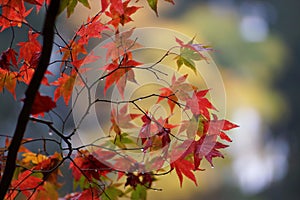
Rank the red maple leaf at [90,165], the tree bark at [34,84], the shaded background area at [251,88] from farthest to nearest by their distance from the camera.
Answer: the shaded background area at [251,88] < the red maple leaf at [90,165] < the tree bark at [34,84]

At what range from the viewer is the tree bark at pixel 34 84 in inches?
15.0

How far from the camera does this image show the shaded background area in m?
3.20

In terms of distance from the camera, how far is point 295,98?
3.81 metres

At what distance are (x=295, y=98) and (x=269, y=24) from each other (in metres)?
0.65

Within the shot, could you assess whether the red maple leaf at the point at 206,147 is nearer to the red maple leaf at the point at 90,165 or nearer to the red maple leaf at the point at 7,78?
the red maple leaf at the point at 90,165

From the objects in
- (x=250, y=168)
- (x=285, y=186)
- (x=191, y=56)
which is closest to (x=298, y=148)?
(x=285, y=186)

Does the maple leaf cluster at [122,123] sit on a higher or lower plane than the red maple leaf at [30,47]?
lower

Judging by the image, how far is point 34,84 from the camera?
398 mm

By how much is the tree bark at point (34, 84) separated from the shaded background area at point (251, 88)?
247 cm

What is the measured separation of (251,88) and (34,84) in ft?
10.1

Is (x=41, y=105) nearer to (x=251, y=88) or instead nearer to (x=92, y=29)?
(x=92, y=29)

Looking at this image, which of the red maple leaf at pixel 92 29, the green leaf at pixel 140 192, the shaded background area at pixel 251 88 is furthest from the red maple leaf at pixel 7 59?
the shaded background area at pixel 251 88

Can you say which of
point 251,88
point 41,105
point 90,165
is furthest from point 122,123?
point 251,88

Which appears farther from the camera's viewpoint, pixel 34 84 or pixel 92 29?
pixel 92 29
